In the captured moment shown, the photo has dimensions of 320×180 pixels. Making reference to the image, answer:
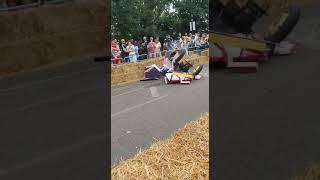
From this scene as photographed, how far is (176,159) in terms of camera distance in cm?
416

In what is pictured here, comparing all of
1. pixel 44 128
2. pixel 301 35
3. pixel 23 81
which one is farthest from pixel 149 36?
pixel 23 81

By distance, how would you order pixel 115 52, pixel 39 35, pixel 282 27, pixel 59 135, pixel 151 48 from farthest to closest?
pixel 39 35, pixel 59 135, pixel 282 27, pixel 115 52, pixel 151 48

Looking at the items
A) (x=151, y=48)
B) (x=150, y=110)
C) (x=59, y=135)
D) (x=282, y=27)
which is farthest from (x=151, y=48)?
(x=59, y=135)

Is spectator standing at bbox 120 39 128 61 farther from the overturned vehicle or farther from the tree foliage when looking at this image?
the overturned vehicle

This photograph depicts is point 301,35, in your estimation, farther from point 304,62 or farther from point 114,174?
point 114,174

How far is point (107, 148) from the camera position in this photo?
4383 mm

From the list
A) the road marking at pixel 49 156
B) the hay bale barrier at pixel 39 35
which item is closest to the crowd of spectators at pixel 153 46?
the road marking at pixel 49 156

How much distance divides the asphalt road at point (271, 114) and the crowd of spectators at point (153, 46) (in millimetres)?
417

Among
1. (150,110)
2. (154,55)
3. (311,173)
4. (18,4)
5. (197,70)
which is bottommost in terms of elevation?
(311,173)

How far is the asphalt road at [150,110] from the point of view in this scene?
3957mm

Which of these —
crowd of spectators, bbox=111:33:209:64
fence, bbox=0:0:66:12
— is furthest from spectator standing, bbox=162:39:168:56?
fence, bbox=0:0:66:12

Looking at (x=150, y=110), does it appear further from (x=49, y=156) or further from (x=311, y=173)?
(x=311, y=173)

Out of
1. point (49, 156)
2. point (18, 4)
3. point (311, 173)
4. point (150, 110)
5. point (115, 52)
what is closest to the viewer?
point (311, 173)

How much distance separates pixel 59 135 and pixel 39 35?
975cm
